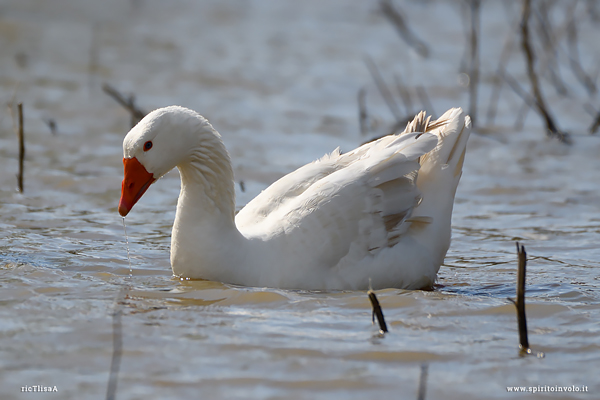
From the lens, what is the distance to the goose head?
5.41 meters

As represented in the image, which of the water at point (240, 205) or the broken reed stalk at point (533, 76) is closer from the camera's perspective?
the water at point (240, 205)

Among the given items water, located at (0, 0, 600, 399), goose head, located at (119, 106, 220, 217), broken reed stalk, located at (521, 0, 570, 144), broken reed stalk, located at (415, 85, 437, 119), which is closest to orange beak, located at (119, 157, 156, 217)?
goose head, located at (119, 106, 220, 217)

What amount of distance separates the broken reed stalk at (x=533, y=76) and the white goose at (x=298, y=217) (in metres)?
4.50

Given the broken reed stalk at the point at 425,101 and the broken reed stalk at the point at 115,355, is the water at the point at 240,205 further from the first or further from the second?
the broken reed stalk at the point at 425,101

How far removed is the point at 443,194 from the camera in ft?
21.2

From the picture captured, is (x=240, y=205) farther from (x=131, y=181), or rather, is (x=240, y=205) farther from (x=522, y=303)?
(x=522, y=303)

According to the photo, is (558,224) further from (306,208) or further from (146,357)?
(146,357)

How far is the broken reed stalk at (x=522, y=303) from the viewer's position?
4.11m

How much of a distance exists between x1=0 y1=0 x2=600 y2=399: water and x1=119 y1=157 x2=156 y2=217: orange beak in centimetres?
62

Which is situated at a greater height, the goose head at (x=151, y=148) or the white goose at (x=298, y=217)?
the goose head at (x=151, y=148)

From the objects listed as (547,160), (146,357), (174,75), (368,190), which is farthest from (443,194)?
(174,75)

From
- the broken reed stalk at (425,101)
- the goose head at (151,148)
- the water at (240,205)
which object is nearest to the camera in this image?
the water at (240,205)

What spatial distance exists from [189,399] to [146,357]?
0.52 metres

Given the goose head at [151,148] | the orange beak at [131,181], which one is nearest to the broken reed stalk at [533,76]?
the goose head at [151,148]
